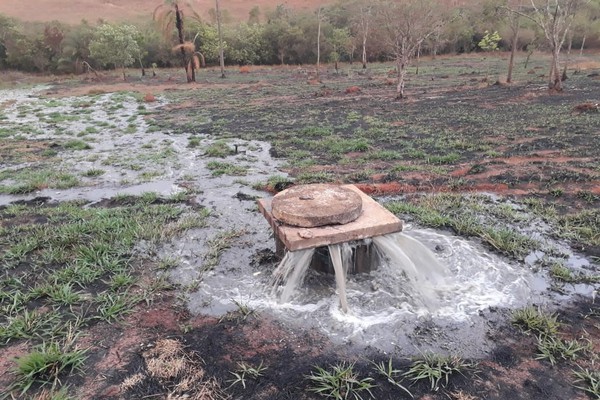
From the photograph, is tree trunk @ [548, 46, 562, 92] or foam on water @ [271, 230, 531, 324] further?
tree trunk @ [548, 46, 562, 92]

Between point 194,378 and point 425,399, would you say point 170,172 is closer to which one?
point 194,378

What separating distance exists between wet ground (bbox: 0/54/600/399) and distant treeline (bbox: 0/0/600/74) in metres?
22.5

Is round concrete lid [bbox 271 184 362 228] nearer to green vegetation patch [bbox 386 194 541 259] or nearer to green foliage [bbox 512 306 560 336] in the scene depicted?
green vegetation patch [bbox 386 194 541 259]

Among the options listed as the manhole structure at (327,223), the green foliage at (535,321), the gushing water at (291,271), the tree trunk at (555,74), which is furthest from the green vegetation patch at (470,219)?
the tree trunk at (555,74)

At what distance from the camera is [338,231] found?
4660mm

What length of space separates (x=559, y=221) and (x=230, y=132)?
10.7 meters

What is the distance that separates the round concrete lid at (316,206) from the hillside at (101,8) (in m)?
58.3

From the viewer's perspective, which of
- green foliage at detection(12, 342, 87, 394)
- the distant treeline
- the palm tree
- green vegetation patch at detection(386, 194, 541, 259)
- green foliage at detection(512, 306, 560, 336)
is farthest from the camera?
the distant treeline

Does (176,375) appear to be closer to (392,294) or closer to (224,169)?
(392,294)

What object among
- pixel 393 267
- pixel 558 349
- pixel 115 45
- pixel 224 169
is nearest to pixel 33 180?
pixel 224 169

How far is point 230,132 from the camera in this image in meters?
14.3

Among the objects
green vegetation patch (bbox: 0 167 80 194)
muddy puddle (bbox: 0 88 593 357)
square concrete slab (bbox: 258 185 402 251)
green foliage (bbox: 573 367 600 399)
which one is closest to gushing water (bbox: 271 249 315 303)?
muddy puddle (bbox: 0 88 593 357)

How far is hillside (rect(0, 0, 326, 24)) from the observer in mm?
55406

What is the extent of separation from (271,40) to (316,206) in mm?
42620
